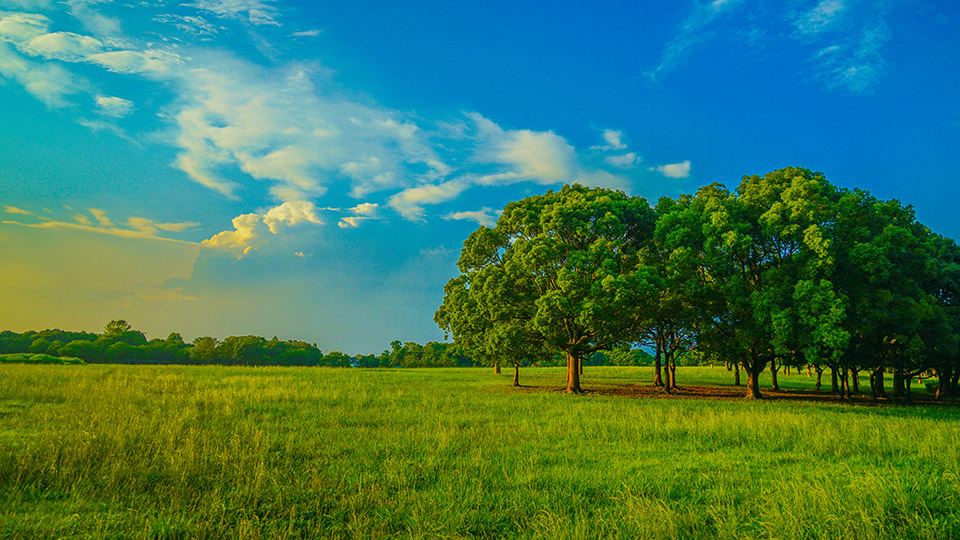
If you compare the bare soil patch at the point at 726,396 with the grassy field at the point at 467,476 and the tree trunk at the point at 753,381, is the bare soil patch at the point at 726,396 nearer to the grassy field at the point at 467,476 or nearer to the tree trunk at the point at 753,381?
the tree trunk at the point at 753,381

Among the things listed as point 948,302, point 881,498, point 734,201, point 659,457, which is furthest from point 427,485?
point 948,302

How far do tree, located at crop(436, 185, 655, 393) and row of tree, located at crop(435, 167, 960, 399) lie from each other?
0.11 metres

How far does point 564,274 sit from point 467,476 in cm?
2051

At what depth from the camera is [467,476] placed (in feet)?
31.9

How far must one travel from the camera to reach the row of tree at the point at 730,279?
2628 cm

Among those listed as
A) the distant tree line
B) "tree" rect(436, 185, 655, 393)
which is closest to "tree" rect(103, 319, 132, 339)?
the distant tree line

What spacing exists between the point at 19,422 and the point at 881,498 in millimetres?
23017

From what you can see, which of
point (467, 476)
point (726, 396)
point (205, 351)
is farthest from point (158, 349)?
point (467, 476)

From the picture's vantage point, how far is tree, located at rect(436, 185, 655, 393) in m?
28.9

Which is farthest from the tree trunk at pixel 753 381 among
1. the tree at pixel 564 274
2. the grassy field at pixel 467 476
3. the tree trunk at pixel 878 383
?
the grassy field at pixel 467 476

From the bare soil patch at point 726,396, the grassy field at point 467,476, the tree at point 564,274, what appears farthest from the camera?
the bare soil patch at point 726,396

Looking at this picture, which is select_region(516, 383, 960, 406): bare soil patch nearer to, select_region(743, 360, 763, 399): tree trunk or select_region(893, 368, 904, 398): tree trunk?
select_region(743, 360, 763, 399): tree trunk

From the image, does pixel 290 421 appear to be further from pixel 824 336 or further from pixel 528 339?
pixel 824 336

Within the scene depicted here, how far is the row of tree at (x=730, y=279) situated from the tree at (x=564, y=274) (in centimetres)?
11
